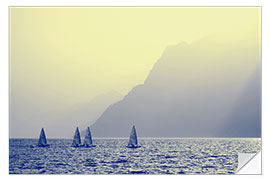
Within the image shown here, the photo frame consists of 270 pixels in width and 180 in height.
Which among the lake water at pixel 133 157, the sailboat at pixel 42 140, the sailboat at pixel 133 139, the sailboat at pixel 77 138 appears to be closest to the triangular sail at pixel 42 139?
the sailboat at pixel 42 140

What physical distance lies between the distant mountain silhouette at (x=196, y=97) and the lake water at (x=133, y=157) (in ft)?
1.24

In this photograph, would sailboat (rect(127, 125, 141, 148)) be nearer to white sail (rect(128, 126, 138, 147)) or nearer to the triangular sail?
white sail (rect(128, 126, 138, 147))

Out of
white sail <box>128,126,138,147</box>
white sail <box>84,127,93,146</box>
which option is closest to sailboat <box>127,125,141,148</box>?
white sail <box>128,126,138,147</box>

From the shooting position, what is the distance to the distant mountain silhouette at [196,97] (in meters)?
17.0

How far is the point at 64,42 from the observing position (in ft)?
57.4

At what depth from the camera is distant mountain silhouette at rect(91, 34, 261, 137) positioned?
17000 mm

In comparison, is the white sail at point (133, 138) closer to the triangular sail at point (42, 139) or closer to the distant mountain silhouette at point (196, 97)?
the distant mountain silhouette at point (196, 97)

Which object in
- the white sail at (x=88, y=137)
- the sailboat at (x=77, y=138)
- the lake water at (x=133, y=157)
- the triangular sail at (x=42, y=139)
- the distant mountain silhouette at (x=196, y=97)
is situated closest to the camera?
the lake water at (x=133, y=157)

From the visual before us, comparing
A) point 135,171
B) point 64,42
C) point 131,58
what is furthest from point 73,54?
point 135,171

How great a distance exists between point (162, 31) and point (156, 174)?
360 centimetres

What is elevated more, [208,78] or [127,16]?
[127,16]

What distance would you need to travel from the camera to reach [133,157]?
1881 cm

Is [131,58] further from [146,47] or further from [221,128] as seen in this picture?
[221,128]

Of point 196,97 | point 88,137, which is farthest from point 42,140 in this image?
point 196,97
